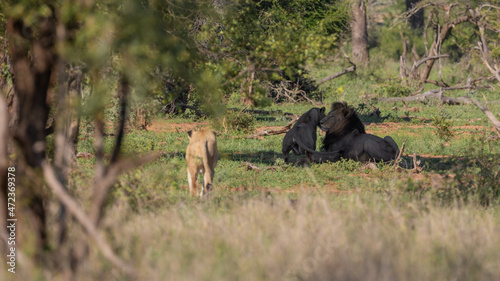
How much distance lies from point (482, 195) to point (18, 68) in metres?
5.66

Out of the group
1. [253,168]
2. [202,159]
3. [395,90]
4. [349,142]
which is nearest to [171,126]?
[253,168]

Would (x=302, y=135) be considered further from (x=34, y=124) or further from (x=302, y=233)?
(x=34, y=124)

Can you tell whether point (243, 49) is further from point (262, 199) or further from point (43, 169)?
point (43, 169)

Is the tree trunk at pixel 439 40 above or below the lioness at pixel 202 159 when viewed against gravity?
above

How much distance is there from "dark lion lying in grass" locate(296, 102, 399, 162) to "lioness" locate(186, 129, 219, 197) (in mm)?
3430

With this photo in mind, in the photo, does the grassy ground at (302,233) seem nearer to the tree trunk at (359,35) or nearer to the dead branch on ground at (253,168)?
the dead branch on ground at (253,168)

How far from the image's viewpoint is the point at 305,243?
478cm

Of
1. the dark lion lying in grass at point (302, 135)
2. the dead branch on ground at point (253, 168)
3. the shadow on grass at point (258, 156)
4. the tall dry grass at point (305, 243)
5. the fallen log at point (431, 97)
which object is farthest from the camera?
the fallen log at point (431, 97)

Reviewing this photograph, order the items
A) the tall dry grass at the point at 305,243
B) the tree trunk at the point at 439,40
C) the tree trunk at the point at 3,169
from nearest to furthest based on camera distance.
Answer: the tall dry grass at the point at 305,243 → the tree trunk at the point at 3,169 → the tree trunk at the point at 439,40

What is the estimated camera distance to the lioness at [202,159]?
8.02m

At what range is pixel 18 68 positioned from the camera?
204 inches

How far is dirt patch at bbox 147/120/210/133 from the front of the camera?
15.6 meters

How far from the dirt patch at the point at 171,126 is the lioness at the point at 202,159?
6.99 m

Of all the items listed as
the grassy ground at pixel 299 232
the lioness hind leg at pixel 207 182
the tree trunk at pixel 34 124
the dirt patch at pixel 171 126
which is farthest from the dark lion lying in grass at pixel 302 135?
the tree trunk at pixel 34 124
